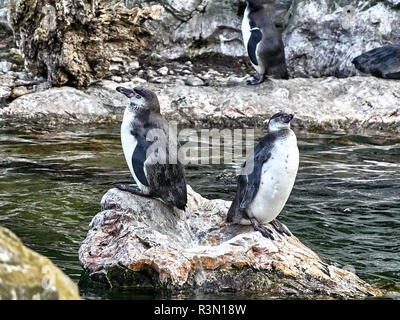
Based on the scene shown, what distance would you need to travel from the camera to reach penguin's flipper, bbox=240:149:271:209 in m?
5.32

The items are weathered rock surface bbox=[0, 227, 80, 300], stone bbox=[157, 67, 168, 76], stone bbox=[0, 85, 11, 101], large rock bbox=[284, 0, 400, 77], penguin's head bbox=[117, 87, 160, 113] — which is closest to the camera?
weathered rock surface bbox=[0, 227, 80, 300]

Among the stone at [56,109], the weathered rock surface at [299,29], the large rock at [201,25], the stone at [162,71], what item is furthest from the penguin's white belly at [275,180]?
the large rock at [201,25]

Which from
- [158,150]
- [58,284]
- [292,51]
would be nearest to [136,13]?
[292,51]

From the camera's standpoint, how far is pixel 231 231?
5340 mm

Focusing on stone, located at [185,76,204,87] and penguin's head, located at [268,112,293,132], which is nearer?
penguin's head, located at [268,112,293,132]

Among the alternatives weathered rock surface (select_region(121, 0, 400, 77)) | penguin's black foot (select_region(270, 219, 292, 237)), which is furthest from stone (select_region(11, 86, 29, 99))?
penguin's black foot (select_region(270, 219, 292, 237))

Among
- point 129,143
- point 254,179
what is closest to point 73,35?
point 129,143

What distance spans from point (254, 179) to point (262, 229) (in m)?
0.41

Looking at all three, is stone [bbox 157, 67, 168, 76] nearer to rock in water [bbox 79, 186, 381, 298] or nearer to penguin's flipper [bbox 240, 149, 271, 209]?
penguin's flipper [bbox 240, 149, 271, 209]

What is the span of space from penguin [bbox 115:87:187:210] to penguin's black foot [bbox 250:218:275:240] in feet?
1.74

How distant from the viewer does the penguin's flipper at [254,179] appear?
5319mm

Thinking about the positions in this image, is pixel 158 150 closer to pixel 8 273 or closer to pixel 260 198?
pixel 260 198
